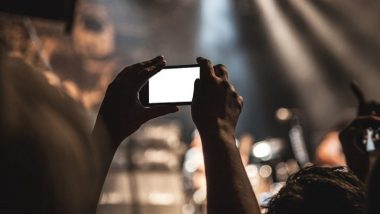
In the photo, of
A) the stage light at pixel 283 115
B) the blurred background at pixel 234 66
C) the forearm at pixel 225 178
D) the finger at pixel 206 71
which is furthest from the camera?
the blurred background at pixel 234 66

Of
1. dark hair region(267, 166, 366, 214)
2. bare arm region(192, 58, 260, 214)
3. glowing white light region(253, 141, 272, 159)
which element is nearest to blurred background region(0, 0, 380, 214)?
glowing white light region(253, 141, 272, 159)

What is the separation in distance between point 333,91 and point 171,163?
2817 mm

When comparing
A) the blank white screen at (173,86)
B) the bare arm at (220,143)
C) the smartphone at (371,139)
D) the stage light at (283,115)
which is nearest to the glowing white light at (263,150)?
the stage light at (283,115)

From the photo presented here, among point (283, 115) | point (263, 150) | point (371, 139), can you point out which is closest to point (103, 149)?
point (371, 139)

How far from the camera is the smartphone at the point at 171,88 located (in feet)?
3.63

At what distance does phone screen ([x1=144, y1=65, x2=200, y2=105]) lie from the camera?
1.11 m

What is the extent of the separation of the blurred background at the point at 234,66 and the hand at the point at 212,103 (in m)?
2.20

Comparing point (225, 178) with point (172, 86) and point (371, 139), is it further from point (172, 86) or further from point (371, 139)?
point (371, 139)

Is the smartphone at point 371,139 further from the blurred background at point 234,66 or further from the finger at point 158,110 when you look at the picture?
the blurred background at point 234,66

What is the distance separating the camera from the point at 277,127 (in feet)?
26.6

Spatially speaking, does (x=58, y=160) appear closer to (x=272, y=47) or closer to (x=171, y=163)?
(x=171, y=163)

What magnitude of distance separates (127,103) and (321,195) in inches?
18.9

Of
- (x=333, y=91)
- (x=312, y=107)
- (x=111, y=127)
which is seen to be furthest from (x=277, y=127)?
(x=111, y=127)

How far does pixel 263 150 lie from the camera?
21.9 feet
